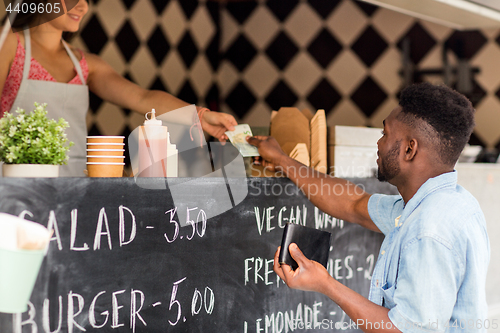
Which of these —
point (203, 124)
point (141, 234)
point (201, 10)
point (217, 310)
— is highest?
point (201, 10)

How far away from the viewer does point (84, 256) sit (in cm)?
117

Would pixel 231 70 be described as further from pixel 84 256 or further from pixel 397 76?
pixel 84 256

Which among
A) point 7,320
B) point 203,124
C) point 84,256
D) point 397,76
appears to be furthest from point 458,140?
point 397,76

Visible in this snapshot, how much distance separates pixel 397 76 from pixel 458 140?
6.60 ft

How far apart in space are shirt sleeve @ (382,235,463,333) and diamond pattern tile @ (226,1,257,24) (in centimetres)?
281

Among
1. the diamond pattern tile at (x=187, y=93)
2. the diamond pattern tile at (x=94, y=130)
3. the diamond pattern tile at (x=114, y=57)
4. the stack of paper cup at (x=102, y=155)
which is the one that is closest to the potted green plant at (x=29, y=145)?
the stack of paper cup at (x=102, y=155)

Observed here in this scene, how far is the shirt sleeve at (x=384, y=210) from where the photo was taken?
140 cm

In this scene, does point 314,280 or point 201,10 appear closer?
point 314,280

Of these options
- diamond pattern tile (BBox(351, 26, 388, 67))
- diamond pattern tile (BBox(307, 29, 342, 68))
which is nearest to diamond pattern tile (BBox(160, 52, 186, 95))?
diamond pattern tile (BBox(307, 29, 342, 68))

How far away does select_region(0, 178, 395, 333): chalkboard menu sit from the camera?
1130mm

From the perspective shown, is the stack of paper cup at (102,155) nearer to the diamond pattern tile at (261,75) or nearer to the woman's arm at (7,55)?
the woman's arm at (7,55)

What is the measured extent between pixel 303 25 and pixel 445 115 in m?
2.32

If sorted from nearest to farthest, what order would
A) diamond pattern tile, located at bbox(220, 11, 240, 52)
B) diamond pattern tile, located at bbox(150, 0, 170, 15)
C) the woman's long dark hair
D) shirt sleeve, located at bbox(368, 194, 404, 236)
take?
1. shirt sleeve, located at bbox(368, 194, 404, 236)
2. the woman's long dark hair
3. diamond pattern tile, located at bbox(150, 0, 170, 15)
4. diamond pattern tile, located at bbox(220, 11, 240, 52)

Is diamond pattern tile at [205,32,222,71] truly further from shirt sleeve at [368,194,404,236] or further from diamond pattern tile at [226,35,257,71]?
shirt sleeve at [368,194,404,236]
